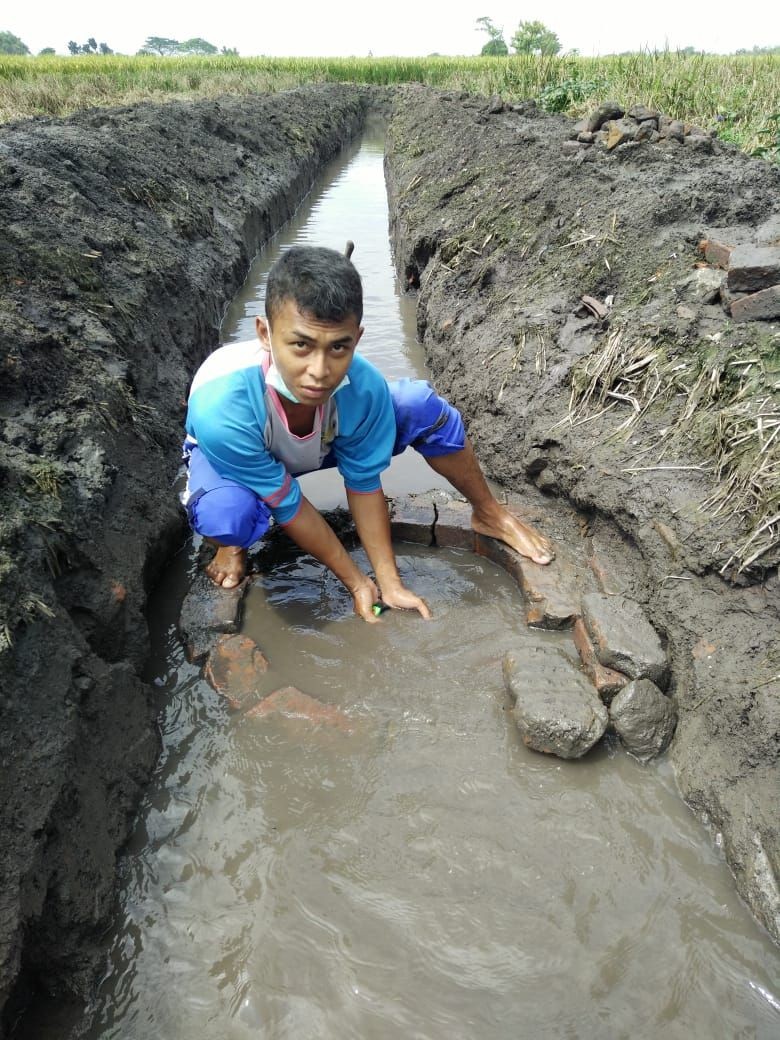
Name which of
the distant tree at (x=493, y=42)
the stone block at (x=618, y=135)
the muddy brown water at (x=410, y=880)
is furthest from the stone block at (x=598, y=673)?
the distant tree at (x=493, y=42)

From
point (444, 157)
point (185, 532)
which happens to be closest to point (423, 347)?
point (185, 532)

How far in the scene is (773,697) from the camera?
2.19 meters

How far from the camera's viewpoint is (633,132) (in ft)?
19.7

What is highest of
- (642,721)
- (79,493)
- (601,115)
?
(601,115)

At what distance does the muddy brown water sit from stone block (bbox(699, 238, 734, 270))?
2.02 metres

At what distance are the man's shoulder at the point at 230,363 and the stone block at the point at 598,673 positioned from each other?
5.22ft

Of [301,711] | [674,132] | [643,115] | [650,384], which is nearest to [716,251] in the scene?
[650,384]

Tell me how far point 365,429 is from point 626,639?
1.29 meters

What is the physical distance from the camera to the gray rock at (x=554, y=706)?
236cm

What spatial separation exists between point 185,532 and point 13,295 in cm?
140

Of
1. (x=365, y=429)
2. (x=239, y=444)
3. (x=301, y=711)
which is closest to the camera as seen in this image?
(x=301, y=711)

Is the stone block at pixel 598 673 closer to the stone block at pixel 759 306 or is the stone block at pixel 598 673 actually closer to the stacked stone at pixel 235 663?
the stacked stone at pixel 235 663

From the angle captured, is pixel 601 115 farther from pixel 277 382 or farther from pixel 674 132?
pixel 277 382

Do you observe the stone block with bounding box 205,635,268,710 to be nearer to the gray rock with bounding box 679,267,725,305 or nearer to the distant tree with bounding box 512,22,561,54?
the gray rock with bounding box 679,267,725,305
